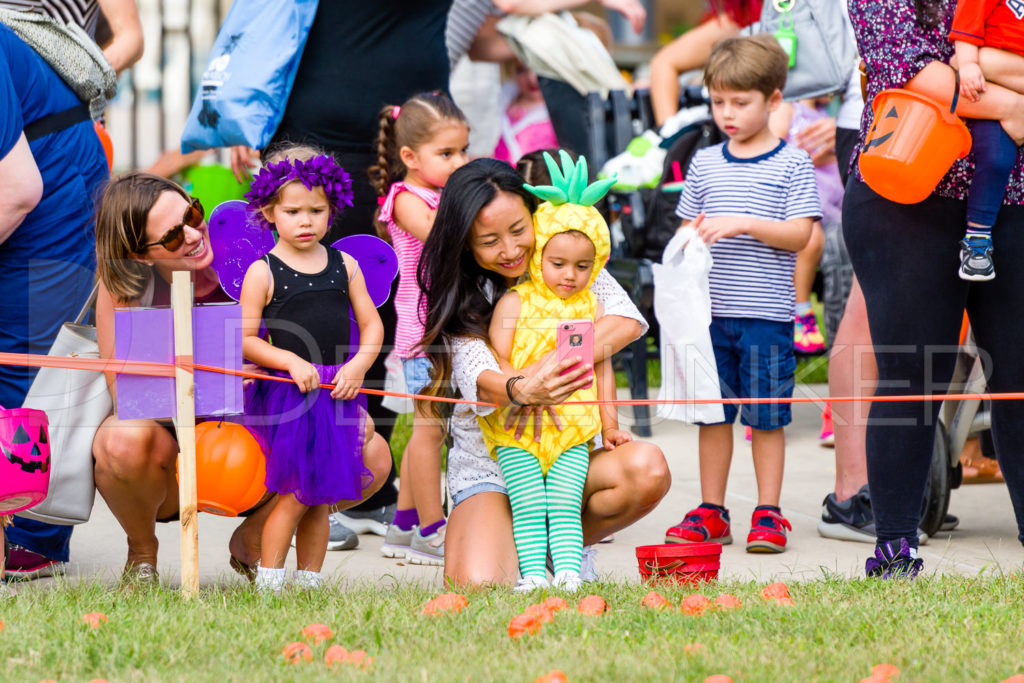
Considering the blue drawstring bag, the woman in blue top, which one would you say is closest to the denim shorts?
the woman in blue top

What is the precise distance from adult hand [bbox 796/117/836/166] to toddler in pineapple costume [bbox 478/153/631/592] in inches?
107

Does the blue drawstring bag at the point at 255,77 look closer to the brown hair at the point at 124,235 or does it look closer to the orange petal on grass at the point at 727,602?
the brown hair at the point at 124,235

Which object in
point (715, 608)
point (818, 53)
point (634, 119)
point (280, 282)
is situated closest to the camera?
point (715, 608)

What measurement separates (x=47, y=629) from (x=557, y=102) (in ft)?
15.9

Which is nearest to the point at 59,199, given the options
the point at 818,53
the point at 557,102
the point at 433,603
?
the point at 433,603

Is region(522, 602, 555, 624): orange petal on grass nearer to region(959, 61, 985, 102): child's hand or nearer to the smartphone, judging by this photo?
the smartphone

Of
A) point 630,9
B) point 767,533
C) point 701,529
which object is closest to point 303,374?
point 701,529

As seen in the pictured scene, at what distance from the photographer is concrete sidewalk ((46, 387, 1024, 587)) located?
388 cm

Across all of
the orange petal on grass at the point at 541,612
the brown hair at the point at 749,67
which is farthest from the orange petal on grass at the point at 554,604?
the brown hair at the point at 749,67

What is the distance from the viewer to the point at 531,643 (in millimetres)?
2719

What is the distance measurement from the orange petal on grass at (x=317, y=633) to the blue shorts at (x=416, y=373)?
1.53 m

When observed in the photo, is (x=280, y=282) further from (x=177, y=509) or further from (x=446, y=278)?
(x=177, y=509)

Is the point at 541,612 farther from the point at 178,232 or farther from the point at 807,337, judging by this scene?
the point at 807,337

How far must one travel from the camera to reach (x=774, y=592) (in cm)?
312
